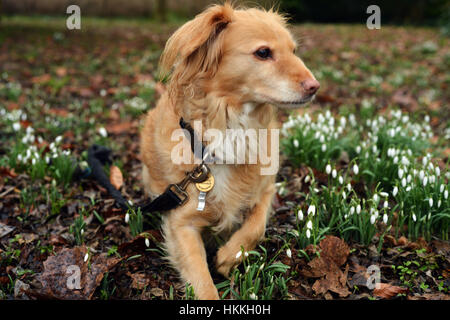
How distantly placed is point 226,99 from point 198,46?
408 mm

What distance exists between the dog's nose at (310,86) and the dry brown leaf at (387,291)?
1.34 m

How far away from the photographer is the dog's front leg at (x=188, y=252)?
2494 millimetres

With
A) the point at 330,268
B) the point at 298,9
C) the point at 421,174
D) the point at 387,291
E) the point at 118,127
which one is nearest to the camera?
the point at 387,291

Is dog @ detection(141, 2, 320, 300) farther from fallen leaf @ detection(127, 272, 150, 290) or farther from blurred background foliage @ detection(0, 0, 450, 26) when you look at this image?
blurred background foliage @ detection(0, 0, 450, 26)

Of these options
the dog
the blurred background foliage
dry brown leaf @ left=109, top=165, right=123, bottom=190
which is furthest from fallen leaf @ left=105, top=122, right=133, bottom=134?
the blurred background foliage

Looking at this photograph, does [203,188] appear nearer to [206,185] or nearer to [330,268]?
[206,185]

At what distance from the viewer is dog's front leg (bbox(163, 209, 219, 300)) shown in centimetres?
249

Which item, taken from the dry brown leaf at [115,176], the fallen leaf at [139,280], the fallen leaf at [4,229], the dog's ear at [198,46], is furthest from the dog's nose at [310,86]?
the fallen leaf at [4,229]

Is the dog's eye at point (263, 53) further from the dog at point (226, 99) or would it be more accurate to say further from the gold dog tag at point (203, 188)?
the gold dog tag at point (203, 188)

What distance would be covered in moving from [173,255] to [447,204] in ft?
6.72

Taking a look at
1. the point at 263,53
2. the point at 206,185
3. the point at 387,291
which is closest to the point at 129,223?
the point at 206,185

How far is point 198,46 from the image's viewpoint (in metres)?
2.69

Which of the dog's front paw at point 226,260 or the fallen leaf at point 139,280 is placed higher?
the dog's front paw at point 226,260

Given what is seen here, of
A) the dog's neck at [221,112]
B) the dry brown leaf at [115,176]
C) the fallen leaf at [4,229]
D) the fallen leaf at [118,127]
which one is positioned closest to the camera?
the dog's neck at [221,112]
